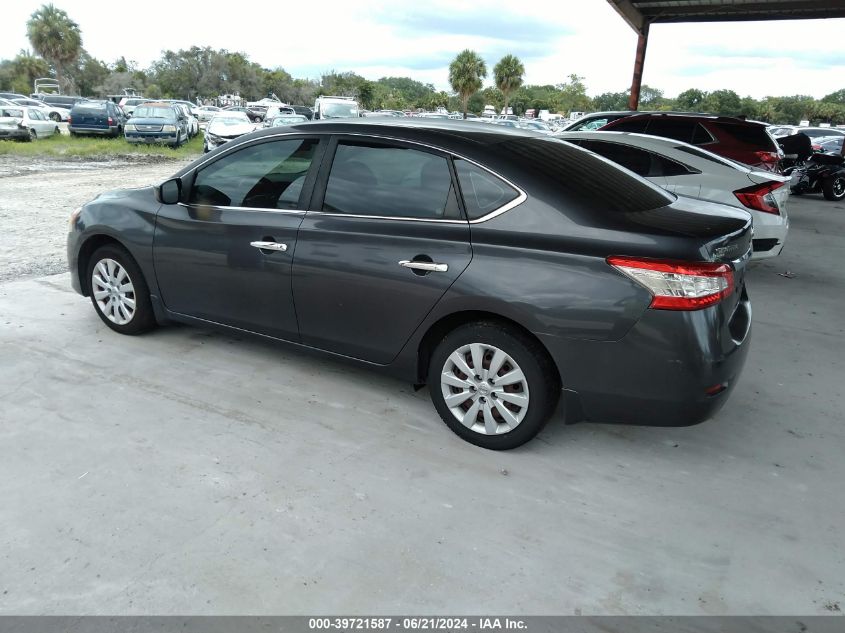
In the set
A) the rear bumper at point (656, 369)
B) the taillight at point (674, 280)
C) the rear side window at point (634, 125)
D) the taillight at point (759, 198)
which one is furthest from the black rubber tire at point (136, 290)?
the rear side window at point (634, 125)

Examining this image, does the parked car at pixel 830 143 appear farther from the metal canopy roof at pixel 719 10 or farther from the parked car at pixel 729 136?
the parked car at pixel 729 136

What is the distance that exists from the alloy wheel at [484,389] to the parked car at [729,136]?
6.39 meters

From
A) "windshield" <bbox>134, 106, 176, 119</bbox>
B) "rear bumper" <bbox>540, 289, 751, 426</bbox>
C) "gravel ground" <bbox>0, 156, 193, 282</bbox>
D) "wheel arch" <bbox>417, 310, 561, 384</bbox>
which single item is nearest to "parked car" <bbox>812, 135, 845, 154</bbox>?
"gravel ground" <bbox>0, 156, 193, 282</bbox>

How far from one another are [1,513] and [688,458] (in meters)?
3.28

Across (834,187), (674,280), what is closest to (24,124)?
(834,187)

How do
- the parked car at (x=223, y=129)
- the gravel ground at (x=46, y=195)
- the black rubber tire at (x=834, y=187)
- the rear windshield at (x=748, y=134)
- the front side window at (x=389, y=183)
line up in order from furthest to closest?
1. the parked car at (x=223, y=129)
2. the black rubber tire at (x=834, y=187)
3. the rear windshield at (x=748, y=134)
4. the gravel ground at (x=46, y=195)
5. the front side window at (x=389, y=183)

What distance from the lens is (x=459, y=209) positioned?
3330 mm

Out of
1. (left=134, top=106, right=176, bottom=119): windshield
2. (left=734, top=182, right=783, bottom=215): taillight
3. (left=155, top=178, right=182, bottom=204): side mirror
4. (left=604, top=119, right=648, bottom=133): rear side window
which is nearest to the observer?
(left=155, top=178, right=182, bottom=204): side mirror

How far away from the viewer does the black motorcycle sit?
14227 mm

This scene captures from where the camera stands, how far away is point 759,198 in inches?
255

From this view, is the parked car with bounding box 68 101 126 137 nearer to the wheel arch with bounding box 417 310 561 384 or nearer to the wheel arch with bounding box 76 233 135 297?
the wheel arch with bounding box 76 233 135 297

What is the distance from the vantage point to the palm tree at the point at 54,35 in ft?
215

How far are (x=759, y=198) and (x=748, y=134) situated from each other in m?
2.83

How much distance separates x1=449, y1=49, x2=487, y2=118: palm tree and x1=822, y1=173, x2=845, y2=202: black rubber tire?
61453mm
